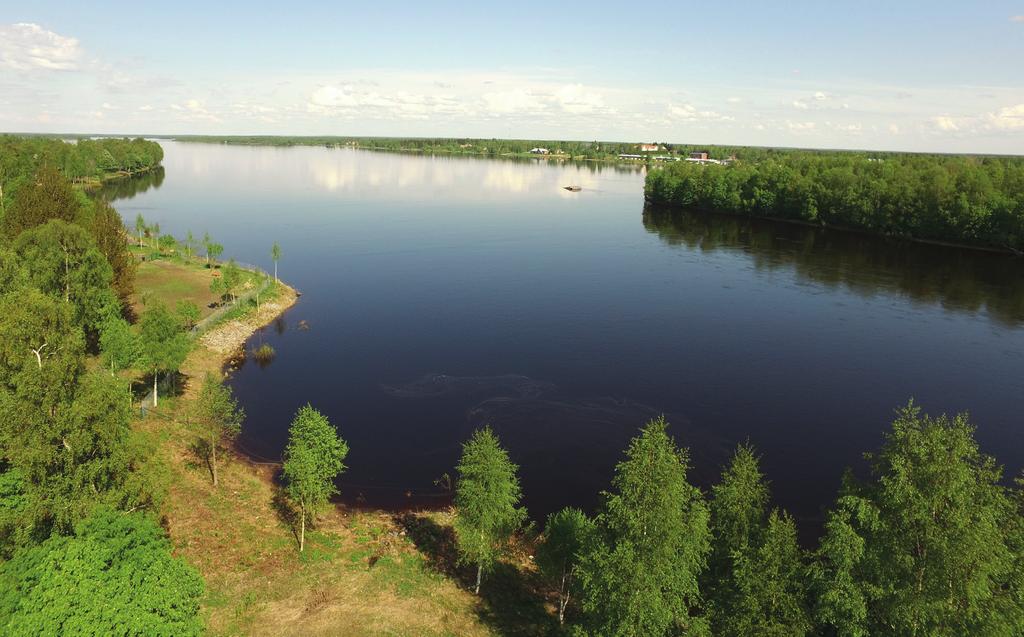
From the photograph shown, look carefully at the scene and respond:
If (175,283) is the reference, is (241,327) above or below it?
below

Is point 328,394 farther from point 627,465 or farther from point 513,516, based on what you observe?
point 627,465

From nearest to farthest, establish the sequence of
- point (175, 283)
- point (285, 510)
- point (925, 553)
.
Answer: point (925, 553)
point (285, 510)
point (175, 283)

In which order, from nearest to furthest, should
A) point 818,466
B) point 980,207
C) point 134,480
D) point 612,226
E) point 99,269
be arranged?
point 134,480, point 818,466, point 99,269, point 980,207, point 612,226

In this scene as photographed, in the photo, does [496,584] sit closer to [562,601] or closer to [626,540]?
[562,601]

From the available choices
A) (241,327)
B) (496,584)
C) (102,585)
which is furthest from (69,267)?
(496,584)

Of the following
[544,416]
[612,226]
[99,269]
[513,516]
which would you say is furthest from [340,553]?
[612,226]

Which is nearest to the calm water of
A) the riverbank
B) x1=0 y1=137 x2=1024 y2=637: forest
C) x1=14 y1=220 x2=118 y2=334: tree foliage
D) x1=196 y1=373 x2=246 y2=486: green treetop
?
the riverbank

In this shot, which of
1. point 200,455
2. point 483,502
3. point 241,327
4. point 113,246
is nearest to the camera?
point 483,502
